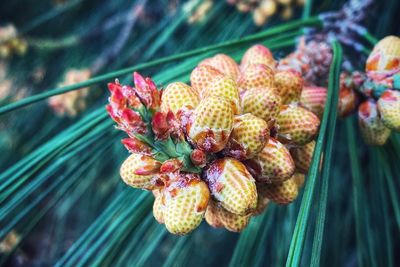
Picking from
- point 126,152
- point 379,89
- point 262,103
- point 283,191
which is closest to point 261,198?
point 283,191

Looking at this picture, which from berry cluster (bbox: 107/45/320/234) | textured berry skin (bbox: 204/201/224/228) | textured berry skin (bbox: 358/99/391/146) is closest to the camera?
berry cluster (bbox: 107/45/320/234)

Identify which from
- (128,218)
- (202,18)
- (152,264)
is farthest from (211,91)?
(152,264)

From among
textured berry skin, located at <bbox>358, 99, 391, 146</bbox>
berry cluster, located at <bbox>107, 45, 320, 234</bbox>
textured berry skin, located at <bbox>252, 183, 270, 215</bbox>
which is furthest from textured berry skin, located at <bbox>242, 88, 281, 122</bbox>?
textured berry skin, located at <bbox>358, 99, 391, 146</bbox>

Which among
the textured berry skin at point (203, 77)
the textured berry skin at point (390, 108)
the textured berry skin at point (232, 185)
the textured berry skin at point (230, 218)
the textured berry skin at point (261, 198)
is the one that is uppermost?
the textured berry skin at point (203, 77)

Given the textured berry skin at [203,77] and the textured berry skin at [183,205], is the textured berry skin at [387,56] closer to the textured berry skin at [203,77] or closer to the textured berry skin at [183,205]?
the textured berry skin at [203,77]

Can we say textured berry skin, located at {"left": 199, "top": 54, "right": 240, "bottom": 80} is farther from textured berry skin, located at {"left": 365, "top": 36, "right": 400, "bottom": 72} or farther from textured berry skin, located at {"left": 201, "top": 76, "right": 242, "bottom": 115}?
textured berry skin, located at {"left": 365, "top": 36, "right": 400, "bottom": 72}

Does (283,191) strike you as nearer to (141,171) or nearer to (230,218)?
(230,218)

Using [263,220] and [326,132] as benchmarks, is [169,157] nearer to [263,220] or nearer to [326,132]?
[326,132]

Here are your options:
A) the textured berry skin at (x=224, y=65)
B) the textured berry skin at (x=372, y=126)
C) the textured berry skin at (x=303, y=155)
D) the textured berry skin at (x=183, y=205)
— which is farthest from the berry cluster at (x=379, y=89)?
the textured berry skin at (x=183, y=205)
